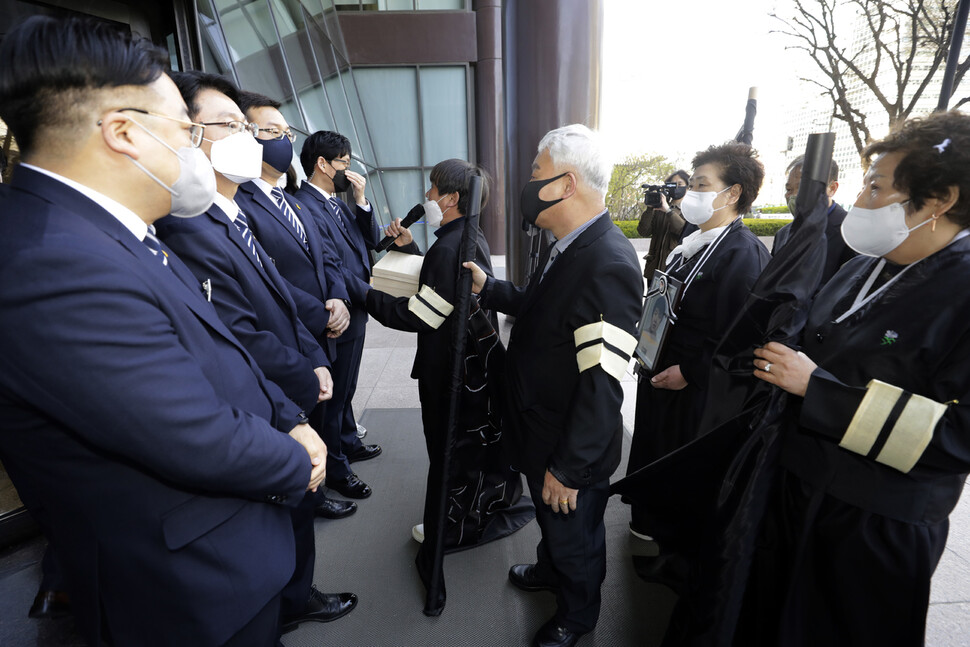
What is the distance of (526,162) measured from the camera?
5.76m

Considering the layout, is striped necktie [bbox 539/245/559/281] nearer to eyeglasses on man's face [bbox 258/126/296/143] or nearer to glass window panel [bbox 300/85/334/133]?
eyeglasses on man's face [bbox 258/126/296/143]

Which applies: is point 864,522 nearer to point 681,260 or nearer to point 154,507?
point 681,260

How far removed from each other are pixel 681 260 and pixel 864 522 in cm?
153

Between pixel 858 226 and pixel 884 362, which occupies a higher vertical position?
pixel 858 226

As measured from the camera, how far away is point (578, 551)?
185cm

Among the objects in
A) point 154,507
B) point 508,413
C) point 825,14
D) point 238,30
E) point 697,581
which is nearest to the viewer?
point 154,507

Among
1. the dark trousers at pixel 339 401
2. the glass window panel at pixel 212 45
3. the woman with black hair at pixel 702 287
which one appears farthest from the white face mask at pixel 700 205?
the glass window panel at pixel 212 45

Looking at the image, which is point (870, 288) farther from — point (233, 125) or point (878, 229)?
point (233, 125)

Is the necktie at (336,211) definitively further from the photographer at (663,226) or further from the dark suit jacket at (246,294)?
the photographer at (663,226)

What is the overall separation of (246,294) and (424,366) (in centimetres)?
100

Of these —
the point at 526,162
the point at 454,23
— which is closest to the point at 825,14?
the point at 454,23

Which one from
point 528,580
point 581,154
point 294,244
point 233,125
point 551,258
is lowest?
point 528,580

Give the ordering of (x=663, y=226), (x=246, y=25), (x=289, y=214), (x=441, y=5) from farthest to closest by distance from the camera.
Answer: (x=441, y=5) → (x=246, y=25) → (x=663, y=226) → (x=289, y=214)

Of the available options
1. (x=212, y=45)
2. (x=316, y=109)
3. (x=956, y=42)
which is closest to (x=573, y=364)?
(x=956, y=42)
